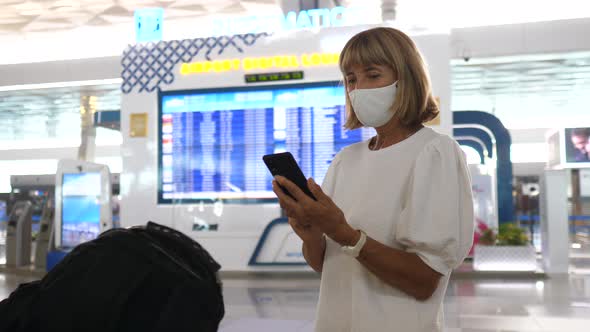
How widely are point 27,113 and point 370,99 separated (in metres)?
20.5

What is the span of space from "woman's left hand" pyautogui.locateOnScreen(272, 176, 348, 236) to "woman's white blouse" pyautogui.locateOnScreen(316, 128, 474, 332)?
147 mm

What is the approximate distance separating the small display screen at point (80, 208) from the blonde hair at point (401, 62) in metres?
7.69

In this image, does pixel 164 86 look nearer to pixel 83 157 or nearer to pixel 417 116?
pixel 83 157

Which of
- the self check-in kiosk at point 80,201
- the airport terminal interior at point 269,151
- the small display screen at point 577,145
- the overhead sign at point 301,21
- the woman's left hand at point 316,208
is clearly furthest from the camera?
the small display screen at point 577,145

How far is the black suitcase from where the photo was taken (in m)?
0.79

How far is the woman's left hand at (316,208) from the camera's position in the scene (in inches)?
43.6

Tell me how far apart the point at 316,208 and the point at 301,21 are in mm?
6773

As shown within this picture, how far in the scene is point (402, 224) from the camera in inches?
46.8

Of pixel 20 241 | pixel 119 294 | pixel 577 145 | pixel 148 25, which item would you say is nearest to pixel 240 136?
pixel 148 25

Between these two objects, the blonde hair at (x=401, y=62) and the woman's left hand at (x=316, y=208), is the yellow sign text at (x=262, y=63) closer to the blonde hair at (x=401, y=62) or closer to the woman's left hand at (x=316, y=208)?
the blonde hair at (x=401, y=62)

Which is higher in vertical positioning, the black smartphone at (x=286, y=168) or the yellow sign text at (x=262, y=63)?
the yellow sign text at (x=262, y=63)

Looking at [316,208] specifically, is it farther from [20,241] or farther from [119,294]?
[20,241]

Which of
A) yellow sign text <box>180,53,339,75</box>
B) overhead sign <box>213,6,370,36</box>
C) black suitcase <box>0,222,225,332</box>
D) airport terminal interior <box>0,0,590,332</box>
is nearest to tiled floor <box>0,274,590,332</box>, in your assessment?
airport terminal interior <box>0,0,590,332</box>

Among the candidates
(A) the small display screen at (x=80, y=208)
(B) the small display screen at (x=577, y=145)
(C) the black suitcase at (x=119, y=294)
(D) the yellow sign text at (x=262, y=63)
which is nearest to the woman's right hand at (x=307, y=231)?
(C) the black suitcase at (x=119, y=294)
